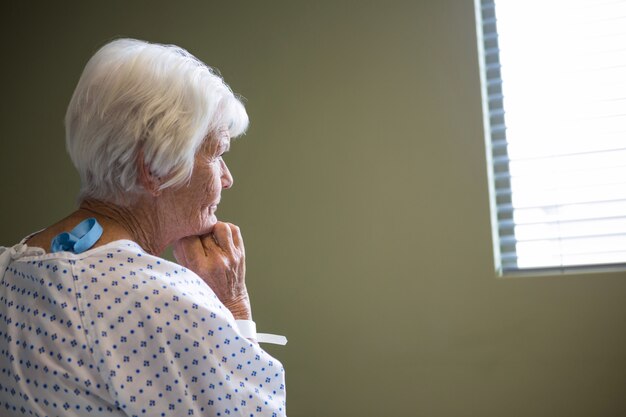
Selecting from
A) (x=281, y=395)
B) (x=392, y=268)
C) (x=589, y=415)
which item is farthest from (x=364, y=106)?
(x=281, y=395)

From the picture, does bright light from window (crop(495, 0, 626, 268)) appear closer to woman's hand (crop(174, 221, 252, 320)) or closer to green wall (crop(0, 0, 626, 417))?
green wall (crop(0, 0, 626, 417))


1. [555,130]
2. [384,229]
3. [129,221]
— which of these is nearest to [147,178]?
[129,221]

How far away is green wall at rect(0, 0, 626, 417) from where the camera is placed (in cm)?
224

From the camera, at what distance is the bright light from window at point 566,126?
7.61 ft

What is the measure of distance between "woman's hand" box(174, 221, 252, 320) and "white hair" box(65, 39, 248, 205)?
24cm

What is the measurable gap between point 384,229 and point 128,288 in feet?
4.86

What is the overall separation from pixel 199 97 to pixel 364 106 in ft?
4.32

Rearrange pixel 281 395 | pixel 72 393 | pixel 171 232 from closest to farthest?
pixel 72 393, pixel 281 395, pixel 171 232

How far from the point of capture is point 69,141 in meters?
1.27

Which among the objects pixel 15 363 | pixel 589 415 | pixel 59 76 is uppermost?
pixel 59 76

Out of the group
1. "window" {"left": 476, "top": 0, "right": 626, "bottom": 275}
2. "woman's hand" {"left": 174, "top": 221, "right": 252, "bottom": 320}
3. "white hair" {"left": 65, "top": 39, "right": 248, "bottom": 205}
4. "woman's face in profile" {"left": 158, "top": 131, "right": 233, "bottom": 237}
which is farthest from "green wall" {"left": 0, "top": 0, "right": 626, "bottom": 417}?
"white hair" {"left": 65, "top": 39, "right": 248, "bottom": 205}

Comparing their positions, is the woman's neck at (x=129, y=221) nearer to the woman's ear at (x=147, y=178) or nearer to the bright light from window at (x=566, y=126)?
the woman's ear at (x=147, y=178)

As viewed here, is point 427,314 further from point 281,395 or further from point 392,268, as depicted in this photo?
point 281,395

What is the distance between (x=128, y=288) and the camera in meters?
1.07
